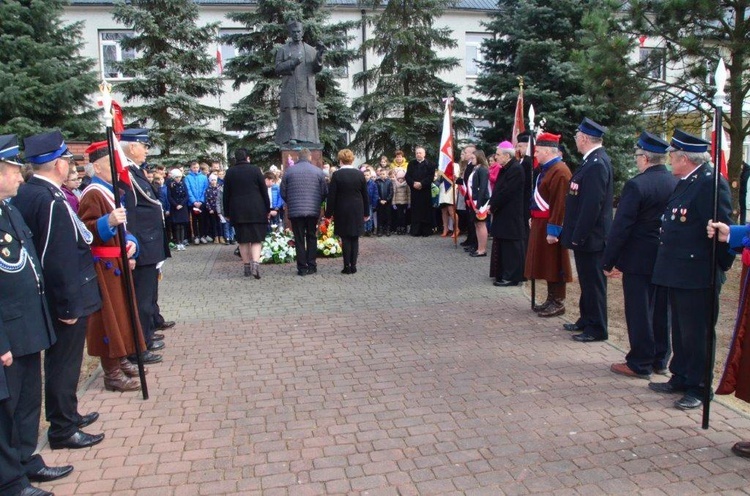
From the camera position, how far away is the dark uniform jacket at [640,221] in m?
5.66

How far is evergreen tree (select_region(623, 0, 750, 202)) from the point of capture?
A: 28.6 feet

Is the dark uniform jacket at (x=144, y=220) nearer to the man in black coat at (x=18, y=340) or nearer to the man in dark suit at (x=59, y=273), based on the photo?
the man in dark suit at (x=59, y=273)

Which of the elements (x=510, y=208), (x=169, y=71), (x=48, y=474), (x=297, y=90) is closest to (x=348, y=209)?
(x=510, y=208)

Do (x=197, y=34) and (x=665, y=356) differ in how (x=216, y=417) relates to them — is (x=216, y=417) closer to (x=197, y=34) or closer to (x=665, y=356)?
→ (x=665, y=356)

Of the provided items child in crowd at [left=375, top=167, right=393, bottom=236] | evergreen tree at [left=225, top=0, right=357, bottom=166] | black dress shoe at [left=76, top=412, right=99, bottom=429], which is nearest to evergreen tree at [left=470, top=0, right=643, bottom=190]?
child in crowd at [left=375, top=167, right=393, bottom=236]

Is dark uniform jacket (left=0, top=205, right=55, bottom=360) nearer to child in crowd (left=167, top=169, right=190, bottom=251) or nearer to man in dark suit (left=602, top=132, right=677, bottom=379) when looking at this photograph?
man in dark suit (left=602, top=132, right=677, bottom=379)

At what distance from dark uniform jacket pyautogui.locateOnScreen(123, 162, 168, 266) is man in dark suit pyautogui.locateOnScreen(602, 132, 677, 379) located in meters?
4.28

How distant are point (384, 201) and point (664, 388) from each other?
11.1 meters

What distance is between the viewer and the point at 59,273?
430cm

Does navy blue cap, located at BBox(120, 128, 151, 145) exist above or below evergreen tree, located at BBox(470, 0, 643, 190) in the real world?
below

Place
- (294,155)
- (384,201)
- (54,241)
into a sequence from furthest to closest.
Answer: (384,201), (294,155), (54,241)

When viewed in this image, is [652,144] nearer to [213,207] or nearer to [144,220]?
[144,220]

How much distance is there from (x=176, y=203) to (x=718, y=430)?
12834 mm

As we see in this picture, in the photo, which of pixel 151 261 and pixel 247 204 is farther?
pixel 247 204
